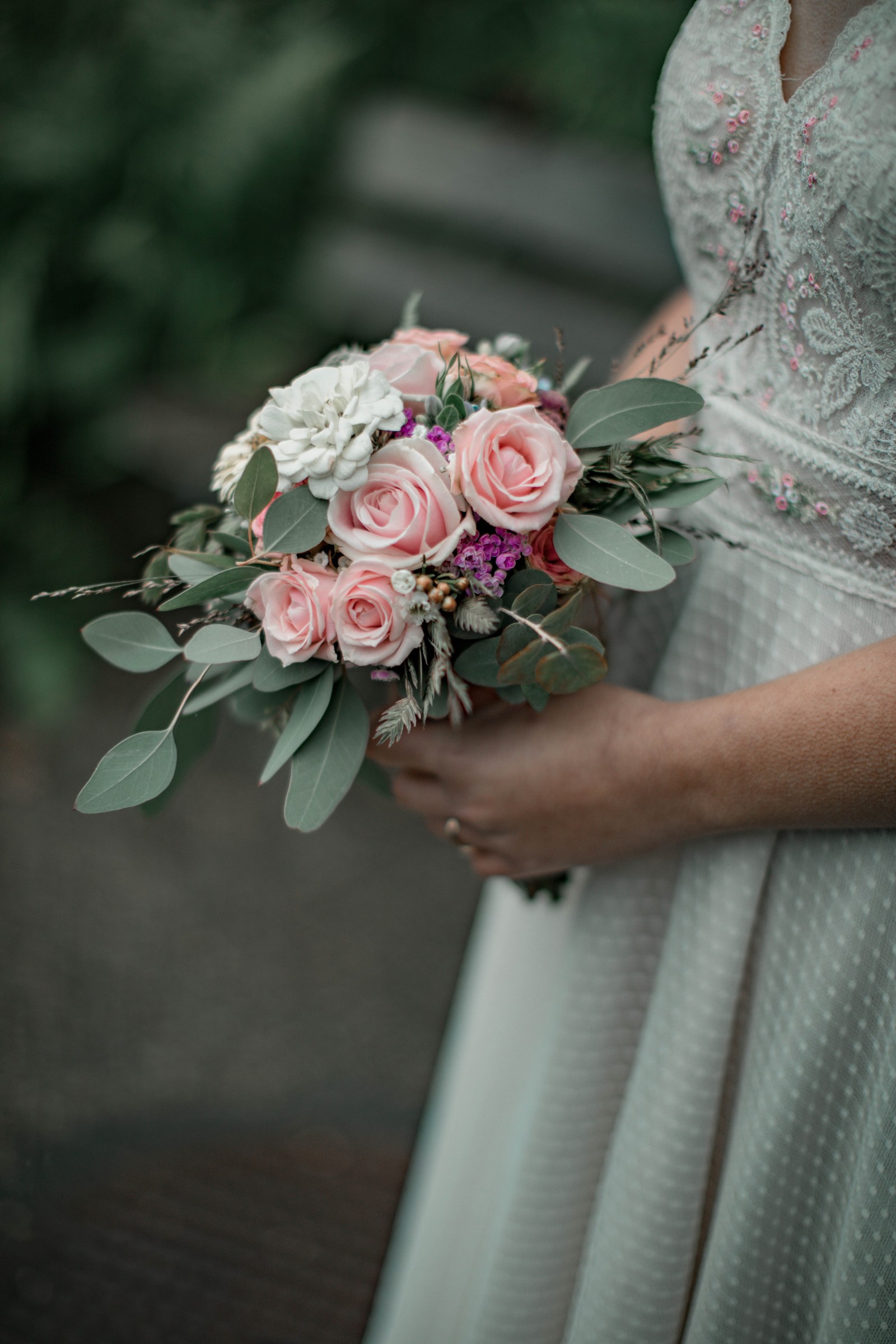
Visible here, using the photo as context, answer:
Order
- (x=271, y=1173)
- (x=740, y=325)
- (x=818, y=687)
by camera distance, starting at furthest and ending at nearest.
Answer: (x=271, y=1173) → (x=740, y=325) → (x=818, y=687)

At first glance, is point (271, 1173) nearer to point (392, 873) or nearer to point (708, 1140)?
point (392, 873)

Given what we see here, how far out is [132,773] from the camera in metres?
0.79

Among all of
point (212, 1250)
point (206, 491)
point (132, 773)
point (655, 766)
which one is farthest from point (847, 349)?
point (206, 491)

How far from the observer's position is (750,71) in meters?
0.82

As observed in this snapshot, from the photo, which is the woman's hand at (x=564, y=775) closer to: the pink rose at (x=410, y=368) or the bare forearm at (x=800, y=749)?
the bare forearm at (x=800, y=749)

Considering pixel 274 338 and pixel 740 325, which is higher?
pixel 740 325

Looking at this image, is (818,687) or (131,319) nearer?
(818,687)

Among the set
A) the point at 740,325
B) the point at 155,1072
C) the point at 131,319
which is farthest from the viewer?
the point at 131,319

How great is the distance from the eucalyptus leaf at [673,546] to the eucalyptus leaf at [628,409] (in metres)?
0.10

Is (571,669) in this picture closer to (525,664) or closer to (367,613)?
(525,664)

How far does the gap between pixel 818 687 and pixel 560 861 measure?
1.05 feet

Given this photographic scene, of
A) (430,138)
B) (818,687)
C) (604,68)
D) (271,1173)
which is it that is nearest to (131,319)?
(430,138)

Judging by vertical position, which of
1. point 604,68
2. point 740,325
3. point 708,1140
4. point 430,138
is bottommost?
point 708,1140

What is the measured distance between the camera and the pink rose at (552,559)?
2.69 feet
